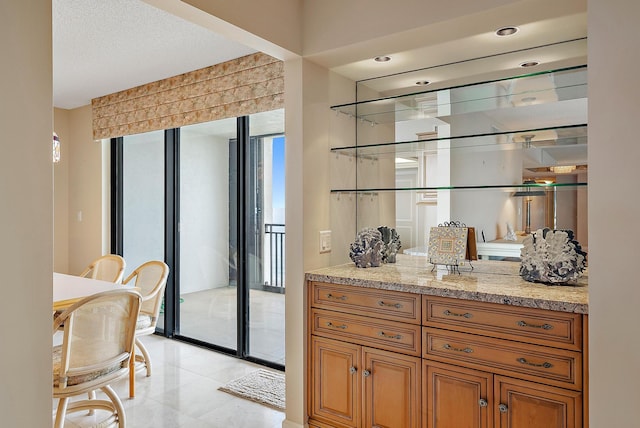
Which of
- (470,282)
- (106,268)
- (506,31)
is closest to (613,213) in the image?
(470,282)

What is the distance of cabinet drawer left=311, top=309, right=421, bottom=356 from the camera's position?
2.05 meters

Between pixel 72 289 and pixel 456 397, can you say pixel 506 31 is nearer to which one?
pixel 456 397

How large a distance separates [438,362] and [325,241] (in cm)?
98

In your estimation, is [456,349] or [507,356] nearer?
[507,356]

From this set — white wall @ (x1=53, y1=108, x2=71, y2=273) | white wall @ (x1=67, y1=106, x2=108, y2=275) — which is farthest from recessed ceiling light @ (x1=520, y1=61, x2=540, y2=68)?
white wall @ (x1=53, y1=108, x2=71, y2=273)

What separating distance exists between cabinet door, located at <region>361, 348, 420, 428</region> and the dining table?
1.60 metres

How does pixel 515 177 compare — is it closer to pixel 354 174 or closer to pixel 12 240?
pixel 354 174

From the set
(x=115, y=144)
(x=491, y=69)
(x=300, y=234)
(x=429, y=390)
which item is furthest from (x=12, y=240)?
(x=115, y=144)

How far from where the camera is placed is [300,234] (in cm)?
243

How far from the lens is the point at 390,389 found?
2107mm

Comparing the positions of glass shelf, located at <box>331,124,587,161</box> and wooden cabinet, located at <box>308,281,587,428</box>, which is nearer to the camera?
wooden cabinet, located at <box>308,281,587,428</box>

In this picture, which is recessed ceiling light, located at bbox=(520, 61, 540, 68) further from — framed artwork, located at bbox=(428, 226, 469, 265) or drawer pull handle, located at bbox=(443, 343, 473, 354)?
drawer pull handle, located at bbox=(443, 343, 473, 354)

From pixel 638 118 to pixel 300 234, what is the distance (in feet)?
5.35

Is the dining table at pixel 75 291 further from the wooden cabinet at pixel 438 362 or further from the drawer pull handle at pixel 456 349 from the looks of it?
the drawer pull handle at pixel 456 349
